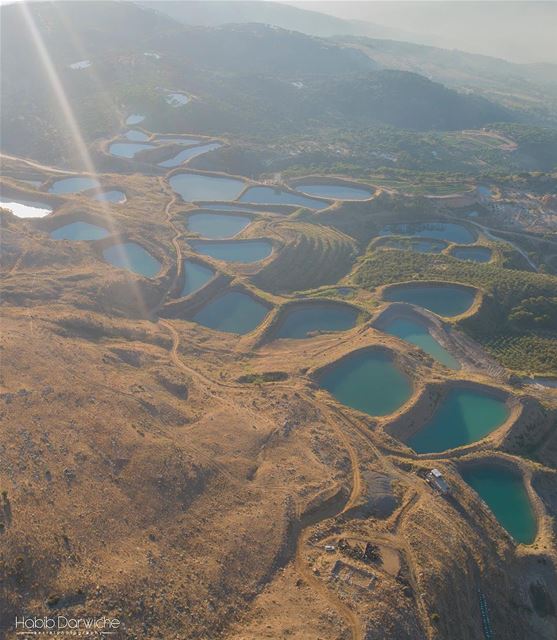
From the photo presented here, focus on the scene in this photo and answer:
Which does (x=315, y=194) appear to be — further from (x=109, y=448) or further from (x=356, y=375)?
(x=109, y=448)

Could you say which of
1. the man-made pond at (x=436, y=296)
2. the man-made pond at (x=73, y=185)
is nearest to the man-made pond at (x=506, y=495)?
the man-made pond at (x=436, y=296)

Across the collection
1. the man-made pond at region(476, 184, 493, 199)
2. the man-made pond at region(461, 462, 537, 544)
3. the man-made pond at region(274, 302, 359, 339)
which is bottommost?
the man-made pond at region(461, 462, 537, 544)

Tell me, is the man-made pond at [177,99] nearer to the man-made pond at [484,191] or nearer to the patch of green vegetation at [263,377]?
the man-made pond at [484,191]

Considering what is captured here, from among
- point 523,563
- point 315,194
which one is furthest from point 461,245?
point 523,563

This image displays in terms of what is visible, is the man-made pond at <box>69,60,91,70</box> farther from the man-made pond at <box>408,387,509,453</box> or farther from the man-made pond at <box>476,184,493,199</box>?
the man-made pond at <box>408,387,509,453</box>

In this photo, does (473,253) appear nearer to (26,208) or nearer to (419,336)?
(419,336)

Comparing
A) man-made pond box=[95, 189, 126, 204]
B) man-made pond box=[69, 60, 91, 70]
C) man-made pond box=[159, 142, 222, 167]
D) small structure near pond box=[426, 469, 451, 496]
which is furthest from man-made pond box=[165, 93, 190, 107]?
small structure near pond box=[426, 469, 451, 496]
